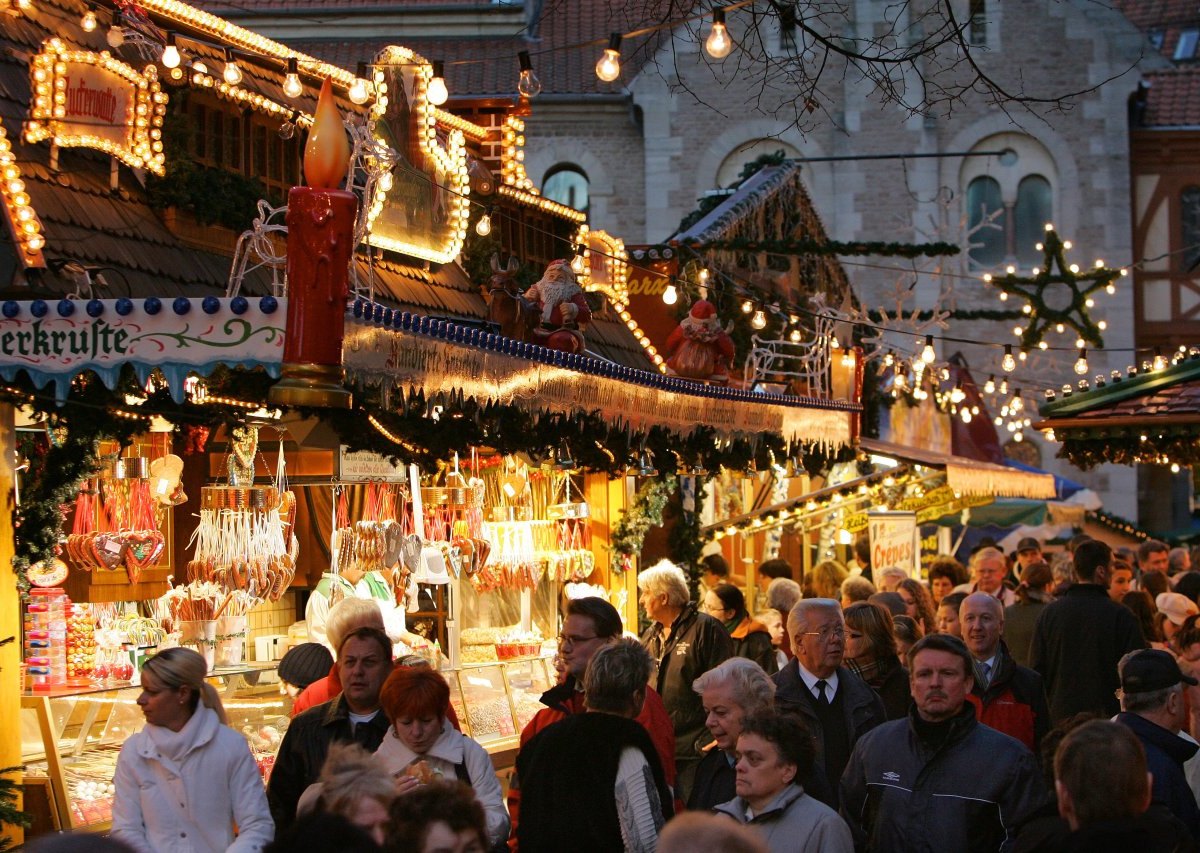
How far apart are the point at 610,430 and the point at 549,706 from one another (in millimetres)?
4335

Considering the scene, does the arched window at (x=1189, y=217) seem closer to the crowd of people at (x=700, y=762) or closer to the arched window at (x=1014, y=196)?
the arched window at (x=1014, y=196)

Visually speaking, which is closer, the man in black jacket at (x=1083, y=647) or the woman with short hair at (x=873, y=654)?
the woman with short hair at (x=873, y=654)

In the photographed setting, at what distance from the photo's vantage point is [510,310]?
11484 millimetres

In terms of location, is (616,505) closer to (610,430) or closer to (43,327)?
(610,430)

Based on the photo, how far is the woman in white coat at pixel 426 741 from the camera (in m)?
6.12

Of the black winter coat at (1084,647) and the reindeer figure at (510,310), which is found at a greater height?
the reindeer figure at (510,310)

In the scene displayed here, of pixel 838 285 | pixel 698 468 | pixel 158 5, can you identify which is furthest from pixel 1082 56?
pixel 158 5

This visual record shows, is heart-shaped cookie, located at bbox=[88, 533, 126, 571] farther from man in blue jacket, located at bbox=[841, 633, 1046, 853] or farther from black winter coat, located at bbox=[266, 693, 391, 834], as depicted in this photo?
man in blue jacket, located at bbox=[841, 633, 1046, 853]

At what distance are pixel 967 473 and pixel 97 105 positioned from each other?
12.3 meters

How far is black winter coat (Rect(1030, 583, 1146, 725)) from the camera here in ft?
31.1

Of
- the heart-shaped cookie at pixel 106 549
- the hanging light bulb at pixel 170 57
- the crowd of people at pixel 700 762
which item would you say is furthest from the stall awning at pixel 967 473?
the crowd of people at pixel 700 762

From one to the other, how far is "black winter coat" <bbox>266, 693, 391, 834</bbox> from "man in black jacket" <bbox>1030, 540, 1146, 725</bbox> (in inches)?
174

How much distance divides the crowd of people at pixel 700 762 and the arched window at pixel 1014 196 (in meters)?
27.5

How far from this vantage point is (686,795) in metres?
8.71
